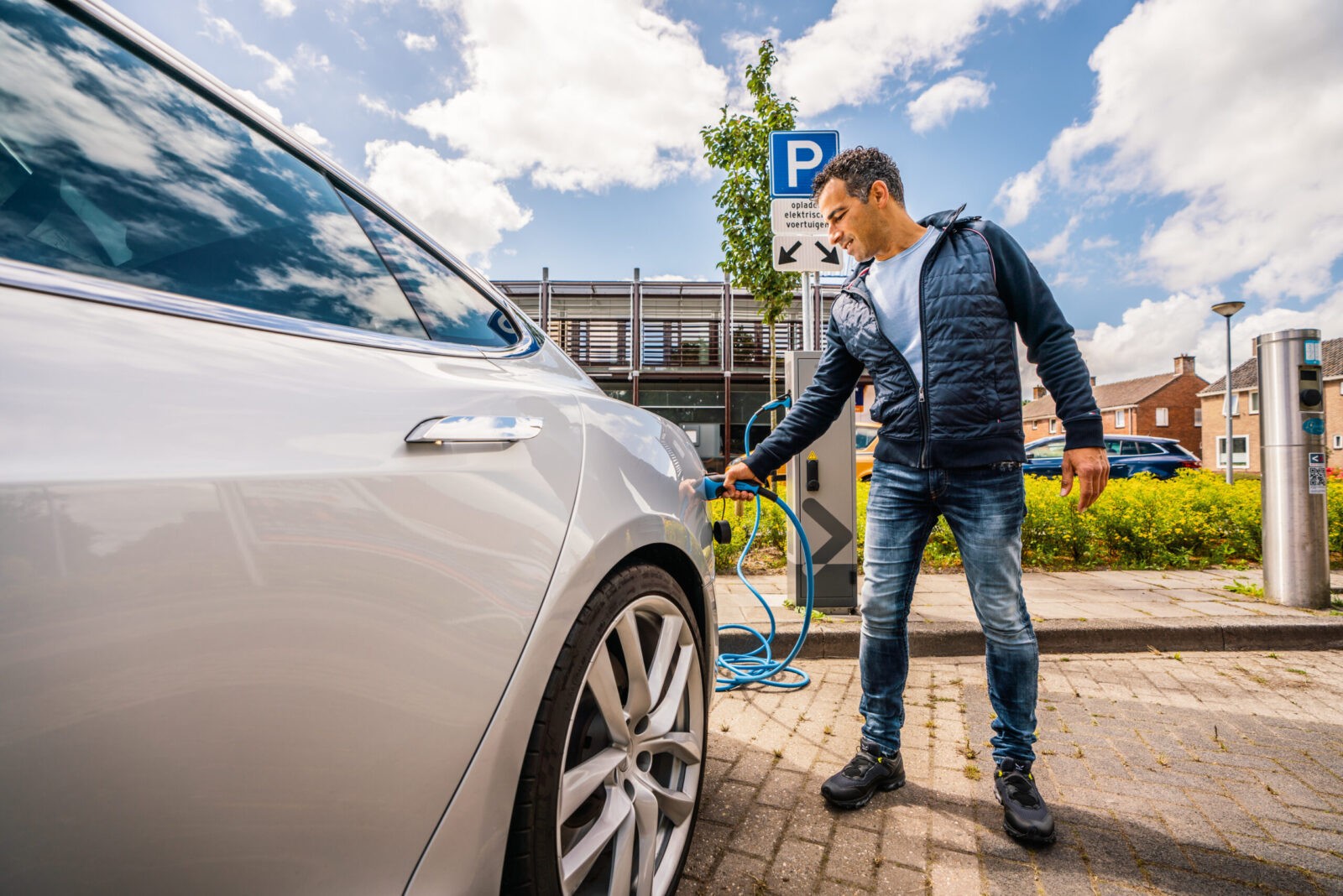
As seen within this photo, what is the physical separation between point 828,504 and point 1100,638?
5.27ft

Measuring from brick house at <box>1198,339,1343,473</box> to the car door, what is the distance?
4731 centimetres

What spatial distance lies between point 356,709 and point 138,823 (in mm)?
230

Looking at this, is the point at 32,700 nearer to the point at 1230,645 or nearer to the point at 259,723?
the point at 259,723

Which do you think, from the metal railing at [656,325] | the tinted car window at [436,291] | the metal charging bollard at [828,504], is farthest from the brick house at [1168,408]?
the tinted car window at [436,291]

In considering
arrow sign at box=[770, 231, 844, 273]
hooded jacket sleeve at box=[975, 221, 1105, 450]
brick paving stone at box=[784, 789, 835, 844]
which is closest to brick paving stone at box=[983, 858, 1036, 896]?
brick paving stone at box=[784, 789, 835, 844]

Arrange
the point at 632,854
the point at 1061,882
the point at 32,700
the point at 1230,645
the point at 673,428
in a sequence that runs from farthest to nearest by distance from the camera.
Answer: the point at 1230,645, the point at 673,428, the point at 1061,882, the point at 632,854, the point at 32,700

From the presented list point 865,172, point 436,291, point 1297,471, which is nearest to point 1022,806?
point 865,172

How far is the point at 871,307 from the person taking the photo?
2.26 meters

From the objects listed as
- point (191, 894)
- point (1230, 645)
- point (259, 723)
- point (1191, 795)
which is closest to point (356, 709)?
point (259, 723)

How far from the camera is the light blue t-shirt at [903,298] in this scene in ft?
7.01

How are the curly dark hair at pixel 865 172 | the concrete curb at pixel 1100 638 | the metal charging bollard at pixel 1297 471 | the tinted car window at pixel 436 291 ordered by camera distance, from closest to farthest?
the tinted car window at pixel 436 291, the curly dark hair at pixel 865 172, the concrete curb at pixel 1100 638, the metal charging bollard at pixel 1297 471

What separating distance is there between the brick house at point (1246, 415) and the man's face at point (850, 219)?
4572 cm

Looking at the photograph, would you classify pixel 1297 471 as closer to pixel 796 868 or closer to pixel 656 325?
pixel 796 868

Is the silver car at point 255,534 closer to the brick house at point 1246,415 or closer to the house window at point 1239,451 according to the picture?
the brick house at point 1246,415
